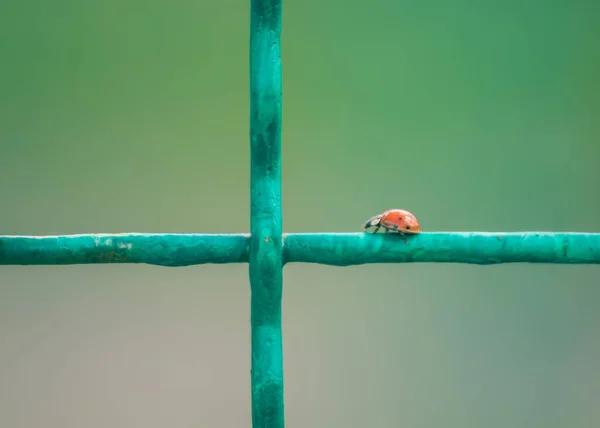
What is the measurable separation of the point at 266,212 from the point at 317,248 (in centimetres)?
5

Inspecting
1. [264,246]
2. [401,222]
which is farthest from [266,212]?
[401,222]

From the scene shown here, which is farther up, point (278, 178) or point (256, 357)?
point (278, 178)

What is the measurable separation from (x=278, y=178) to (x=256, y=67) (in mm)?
91

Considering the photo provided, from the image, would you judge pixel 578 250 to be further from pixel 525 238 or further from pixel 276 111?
pixel 276 111

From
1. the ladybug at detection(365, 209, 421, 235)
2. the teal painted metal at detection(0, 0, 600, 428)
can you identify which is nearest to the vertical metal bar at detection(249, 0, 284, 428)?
the teal painted metal at detection(0, 0, 600, 428)

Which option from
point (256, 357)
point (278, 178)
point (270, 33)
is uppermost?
point (270, 33)

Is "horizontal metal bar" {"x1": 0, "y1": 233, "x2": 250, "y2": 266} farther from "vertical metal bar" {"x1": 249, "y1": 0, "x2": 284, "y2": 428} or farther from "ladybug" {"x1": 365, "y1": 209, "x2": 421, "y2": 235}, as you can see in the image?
"ladybug" {"x1": 365, "y1": 209, "x2": 421, "y2": 235}

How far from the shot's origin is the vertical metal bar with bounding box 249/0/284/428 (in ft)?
1.68

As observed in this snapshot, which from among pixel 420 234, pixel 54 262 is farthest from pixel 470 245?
pixel 54 262

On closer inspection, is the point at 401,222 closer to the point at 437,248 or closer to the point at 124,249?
the point at 437,248

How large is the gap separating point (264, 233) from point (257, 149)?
0.07 m

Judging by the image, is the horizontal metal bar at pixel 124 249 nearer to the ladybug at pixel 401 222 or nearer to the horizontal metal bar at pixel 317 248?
Result: the horizontal metal bar at pixel 317 248

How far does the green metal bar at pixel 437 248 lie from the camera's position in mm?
528

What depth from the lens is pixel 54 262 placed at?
20.3 inches
